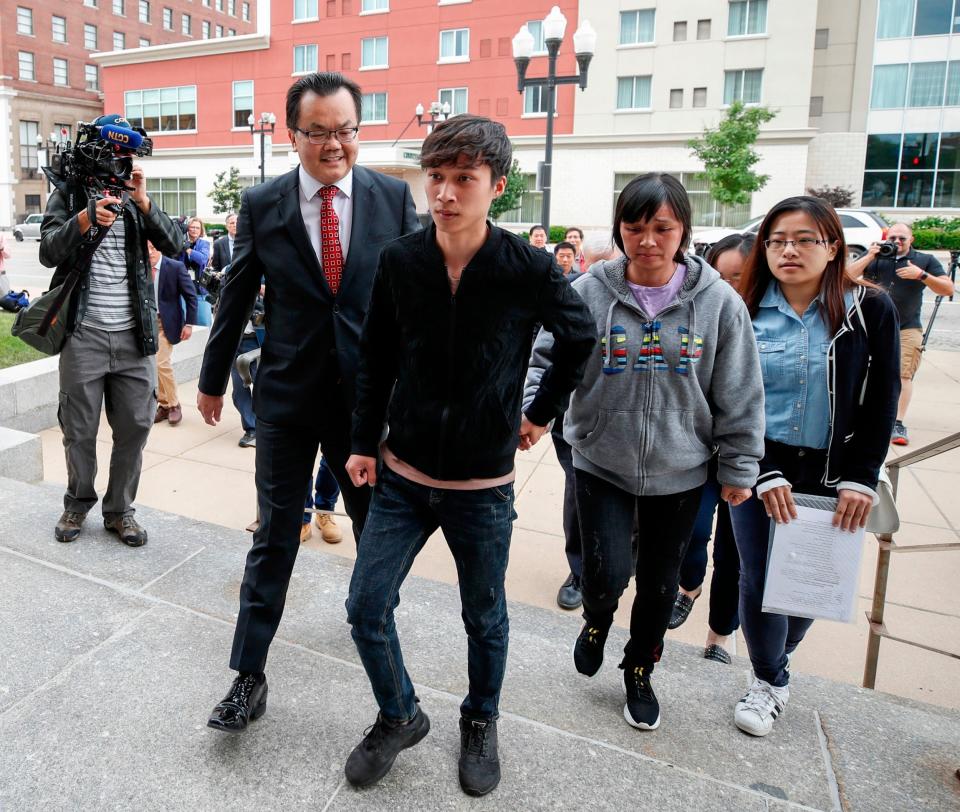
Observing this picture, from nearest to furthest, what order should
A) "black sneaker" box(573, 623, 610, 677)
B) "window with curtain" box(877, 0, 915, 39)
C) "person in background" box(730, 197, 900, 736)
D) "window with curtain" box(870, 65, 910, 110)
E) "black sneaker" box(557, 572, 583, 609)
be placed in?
"person in background" box(730, 197, 900, 736)
"black sneaker" box(573, 623, 610, 677)
"black sneaker" box(557, 572, 583, 609)
"window with curtain" box(877, 0, 915, 39)
"window with curtain" box(870, 65, 910, 110)

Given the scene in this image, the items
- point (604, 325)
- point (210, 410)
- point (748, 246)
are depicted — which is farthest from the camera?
point (748, 246)

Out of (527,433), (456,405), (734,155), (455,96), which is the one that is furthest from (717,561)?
(455,96)

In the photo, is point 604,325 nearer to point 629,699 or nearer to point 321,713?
point 629,699

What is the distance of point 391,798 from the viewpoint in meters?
2.16

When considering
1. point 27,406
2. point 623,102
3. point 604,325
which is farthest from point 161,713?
point 623,102

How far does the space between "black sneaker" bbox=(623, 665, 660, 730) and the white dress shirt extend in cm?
177

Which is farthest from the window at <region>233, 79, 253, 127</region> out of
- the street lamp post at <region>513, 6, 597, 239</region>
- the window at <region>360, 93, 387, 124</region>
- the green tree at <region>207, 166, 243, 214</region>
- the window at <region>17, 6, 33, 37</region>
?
the street lamp post at <region>513, 6, 597, 239</region>

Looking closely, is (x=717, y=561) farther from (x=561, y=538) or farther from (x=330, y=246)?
(x=330, y=246)

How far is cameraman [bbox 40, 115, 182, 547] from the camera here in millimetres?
3668

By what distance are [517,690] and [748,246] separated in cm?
266

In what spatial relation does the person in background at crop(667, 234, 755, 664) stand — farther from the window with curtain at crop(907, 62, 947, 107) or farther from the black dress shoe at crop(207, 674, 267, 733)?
the window with curtain at crop(907, 62, 947, 107)

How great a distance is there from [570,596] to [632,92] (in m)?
35.4

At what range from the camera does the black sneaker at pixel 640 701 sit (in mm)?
2535

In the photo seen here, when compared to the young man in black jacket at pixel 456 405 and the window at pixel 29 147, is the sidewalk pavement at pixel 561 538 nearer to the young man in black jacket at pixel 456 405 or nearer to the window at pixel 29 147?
the young man in black jacket at pixel 456 405
